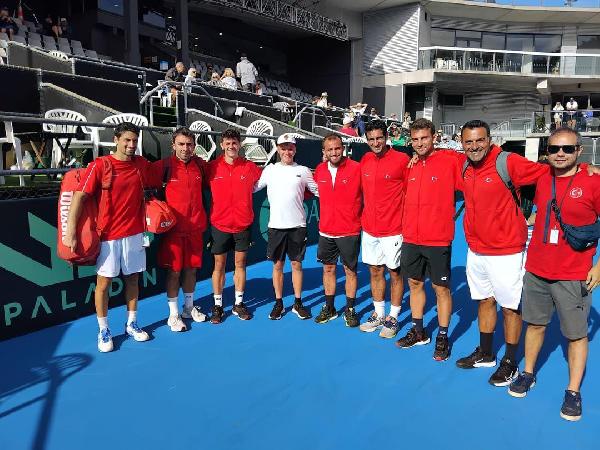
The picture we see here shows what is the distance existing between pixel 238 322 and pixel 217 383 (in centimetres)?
129

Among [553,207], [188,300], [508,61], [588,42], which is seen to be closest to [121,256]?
[188,300]

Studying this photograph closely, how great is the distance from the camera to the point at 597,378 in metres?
3.49

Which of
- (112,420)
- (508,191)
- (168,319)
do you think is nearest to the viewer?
(112,420)

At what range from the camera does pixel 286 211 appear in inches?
185

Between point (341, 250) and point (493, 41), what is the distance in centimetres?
2979

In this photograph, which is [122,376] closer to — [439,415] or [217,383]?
[217,383]

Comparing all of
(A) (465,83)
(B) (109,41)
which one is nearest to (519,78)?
(A) (465,83)

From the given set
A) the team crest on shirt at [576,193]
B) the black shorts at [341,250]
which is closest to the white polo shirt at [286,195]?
the black shorts at [341,250]

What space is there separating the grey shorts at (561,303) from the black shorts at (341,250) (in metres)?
1.70

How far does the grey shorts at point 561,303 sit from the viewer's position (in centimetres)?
292

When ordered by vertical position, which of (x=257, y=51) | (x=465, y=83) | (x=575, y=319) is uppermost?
(x=257, y=51)

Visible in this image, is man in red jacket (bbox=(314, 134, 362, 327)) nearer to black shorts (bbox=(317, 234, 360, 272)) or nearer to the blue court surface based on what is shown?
black shorts (bbox=(317, 234, 360, 272))

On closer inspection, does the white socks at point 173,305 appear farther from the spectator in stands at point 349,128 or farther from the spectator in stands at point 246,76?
the spectator in stands at point 246,76

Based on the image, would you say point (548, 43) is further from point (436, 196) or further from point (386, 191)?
point (436, 196)
